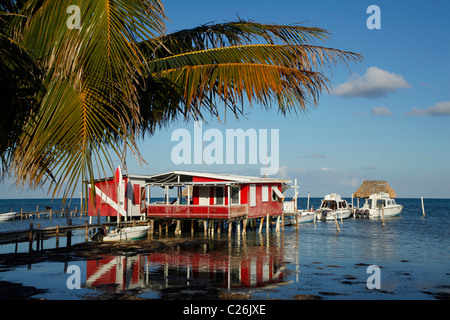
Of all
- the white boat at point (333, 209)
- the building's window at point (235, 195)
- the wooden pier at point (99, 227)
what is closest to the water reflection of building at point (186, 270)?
the wooden pier at point (99, 227)

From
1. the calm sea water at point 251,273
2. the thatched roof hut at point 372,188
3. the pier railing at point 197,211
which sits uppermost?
the thatched roof hut at point 372,188

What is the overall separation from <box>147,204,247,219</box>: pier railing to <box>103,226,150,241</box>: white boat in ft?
10.1

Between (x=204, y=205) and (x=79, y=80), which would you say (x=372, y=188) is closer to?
(x=204, y=205)

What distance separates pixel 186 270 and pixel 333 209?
171 feet

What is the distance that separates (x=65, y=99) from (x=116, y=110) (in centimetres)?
41

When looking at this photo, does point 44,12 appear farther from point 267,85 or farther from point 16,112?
point 267,85

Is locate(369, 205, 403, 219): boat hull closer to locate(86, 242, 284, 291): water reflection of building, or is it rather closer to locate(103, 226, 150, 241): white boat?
locate(86, 242, 284, 291): water reflection of building

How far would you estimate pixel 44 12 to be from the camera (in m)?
3.56

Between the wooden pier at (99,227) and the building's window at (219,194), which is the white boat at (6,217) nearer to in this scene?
the wooden pier at (99,227)

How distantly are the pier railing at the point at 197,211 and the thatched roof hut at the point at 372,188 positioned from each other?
188ft

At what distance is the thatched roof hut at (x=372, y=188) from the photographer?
8569cm

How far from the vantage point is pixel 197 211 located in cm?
3381

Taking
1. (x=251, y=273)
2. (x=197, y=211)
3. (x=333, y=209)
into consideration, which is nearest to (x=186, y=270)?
(x=251, y=273)

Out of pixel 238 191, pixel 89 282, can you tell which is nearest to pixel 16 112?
pixel 89 282
